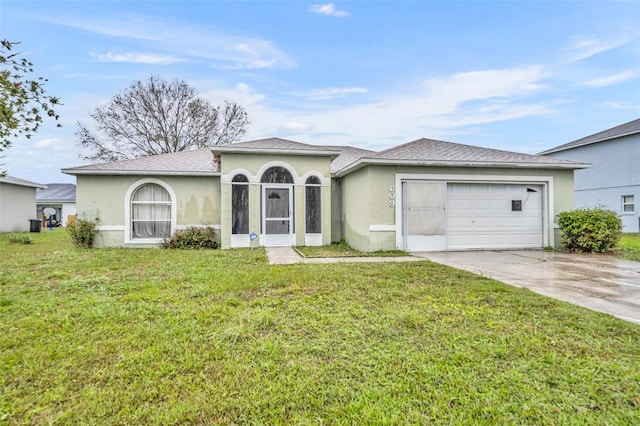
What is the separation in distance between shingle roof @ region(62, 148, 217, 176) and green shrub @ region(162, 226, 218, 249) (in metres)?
2.06

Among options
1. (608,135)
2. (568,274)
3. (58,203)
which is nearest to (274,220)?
(568,274)

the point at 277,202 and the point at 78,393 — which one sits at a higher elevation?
the point at 277,202

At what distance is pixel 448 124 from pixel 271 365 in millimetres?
20138

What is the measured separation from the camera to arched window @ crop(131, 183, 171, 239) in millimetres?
11977

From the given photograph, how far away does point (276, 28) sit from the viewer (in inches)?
527

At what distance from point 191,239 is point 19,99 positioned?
720 centimetres

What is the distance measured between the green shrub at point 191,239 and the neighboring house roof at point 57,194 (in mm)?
28135

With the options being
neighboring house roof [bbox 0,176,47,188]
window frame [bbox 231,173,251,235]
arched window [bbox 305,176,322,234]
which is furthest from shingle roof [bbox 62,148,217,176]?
neighboring house roof [bbox 0,176,47,188]

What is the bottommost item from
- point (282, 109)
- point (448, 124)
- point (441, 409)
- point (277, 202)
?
point (441, 409)

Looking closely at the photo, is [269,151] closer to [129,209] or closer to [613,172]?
[129,209]

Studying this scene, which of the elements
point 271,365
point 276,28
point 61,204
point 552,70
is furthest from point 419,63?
point 61,204

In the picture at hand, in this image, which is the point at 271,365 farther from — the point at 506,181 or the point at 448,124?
the point at 448,124

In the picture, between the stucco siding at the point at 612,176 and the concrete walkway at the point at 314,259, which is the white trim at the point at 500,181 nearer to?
the concrete walkway at the point at 314,259

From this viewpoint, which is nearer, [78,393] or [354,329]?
[78,393]
